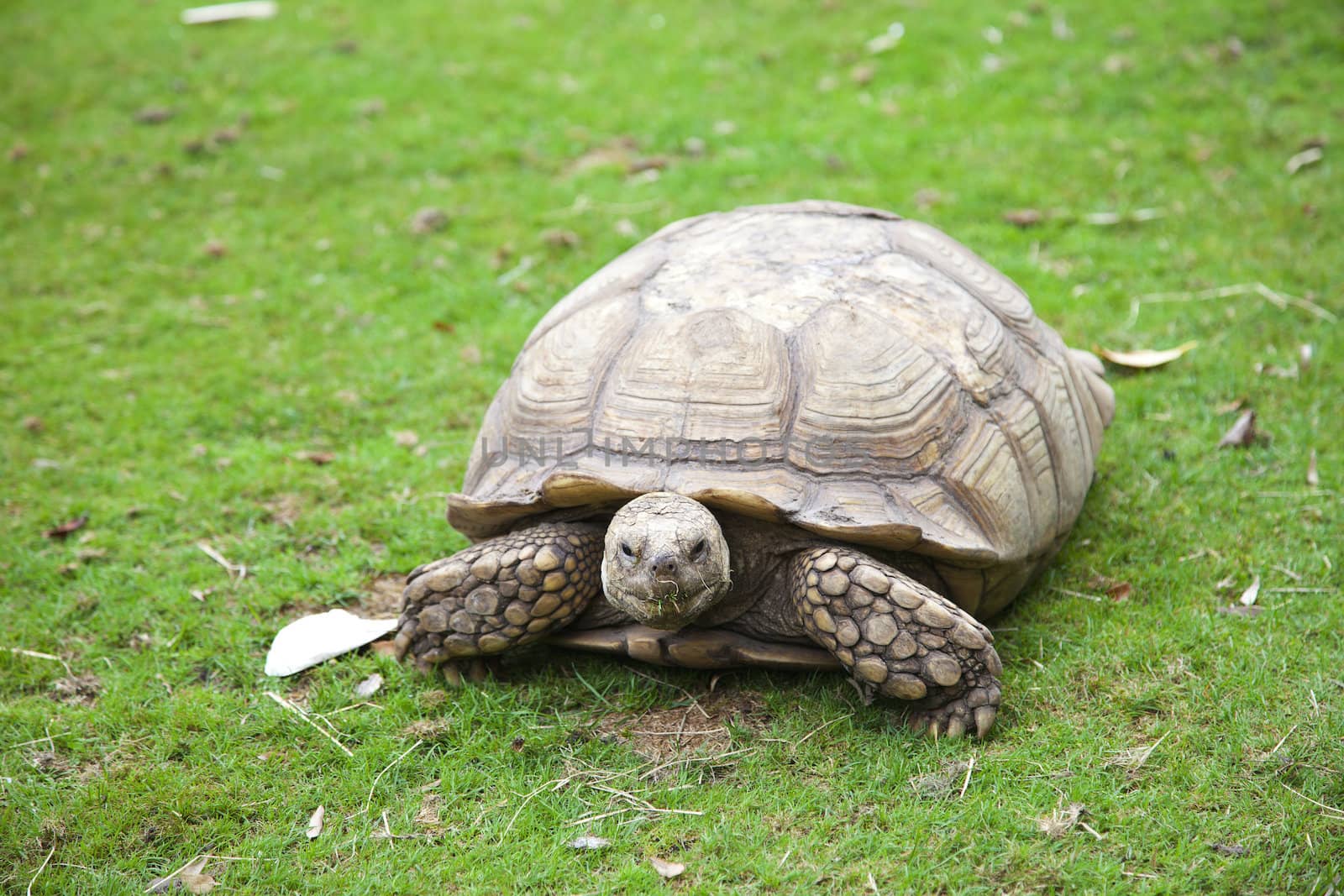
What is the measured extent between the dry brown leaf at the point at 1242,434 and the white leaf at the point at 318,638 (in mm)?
3158

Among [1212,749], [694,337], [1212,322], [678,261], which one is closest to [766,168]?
[1212,322]

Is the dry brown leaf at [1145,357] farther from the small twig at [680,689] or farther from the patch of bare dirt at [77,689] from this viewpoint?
the patch of bare dirt at [77,689]

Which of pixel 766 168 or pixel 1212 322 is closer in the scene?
pixel 1212 322

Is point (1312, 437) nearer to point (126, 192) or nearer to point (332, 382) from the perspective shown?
point (332, 382)

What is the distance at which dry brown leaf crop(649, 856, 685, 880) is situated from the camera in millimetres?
2684

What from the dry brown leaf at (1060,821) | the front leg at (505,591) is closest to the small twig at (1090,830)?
the dry brown leaf at (1060,821)

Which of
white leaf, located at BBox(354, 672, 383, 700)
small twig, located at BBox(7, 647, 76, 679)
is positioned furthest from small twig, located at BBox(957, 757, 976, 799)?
small twig, located at BBox(7, 647, 76, 679)

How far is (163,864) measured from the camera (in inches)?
112

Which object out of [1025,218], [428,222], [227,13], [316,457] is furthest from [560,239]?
[227,13]

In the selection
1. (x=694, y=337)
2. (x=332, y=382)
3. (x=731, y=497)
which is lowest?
(x=332, y=382)

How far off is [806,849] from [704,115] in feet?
19.4

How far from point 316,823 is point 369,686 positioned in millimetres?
571

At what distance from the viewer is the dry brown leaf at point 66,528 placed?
4.32 metres

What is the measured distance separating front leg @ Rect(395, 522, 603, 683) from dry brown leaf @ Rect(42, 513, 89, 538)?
5.79 ft
